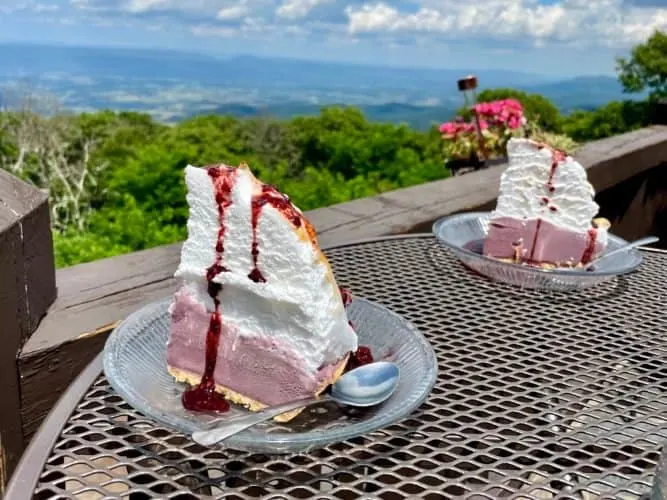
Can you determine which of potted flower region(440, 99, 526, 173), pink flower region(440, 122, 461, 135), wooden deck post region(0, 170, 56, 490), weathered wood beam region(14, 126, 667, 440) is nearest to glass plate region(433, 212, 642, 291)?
weathered wood beam region(14, 126, 667, 440)

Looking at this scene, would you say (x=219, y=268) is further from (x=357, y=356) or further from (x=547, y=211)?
(x=547, y=211)

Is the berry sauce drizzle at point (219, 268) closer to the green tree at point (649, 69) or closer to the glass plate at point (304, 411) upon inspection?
the glass plate at point (304, 411)

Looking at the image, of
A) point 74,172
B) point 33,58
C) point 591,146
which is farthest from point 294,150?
point 33,58

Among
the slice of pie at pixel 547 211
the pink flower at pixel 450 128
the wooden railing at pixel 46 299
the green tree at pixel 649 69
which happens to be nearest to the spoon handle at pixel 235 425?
the wooden railing at pixel 46 299

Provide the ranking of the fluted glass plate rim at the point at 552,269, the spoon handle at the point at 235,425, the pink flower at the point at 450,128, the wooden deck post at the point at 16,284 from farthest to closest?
1. the pink flower at the point at 450,128
2. the fluted glass plate rim at the point at 552,269
3. the wooden deck post at the point at 16,284
4. the spoon handle at the point at 235,425

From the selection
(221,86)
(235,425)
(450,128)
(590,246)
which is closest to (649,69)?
(450,128)

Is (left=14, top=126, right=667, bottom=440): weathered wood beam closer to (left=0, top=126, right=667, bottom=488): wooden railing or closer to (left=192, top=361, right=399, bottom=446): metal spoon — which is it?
(left=0, top=126, right=667, bottom=488): wooden railing

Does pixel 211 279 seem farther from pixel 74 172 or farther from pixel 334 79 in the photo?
pixel 334 79
